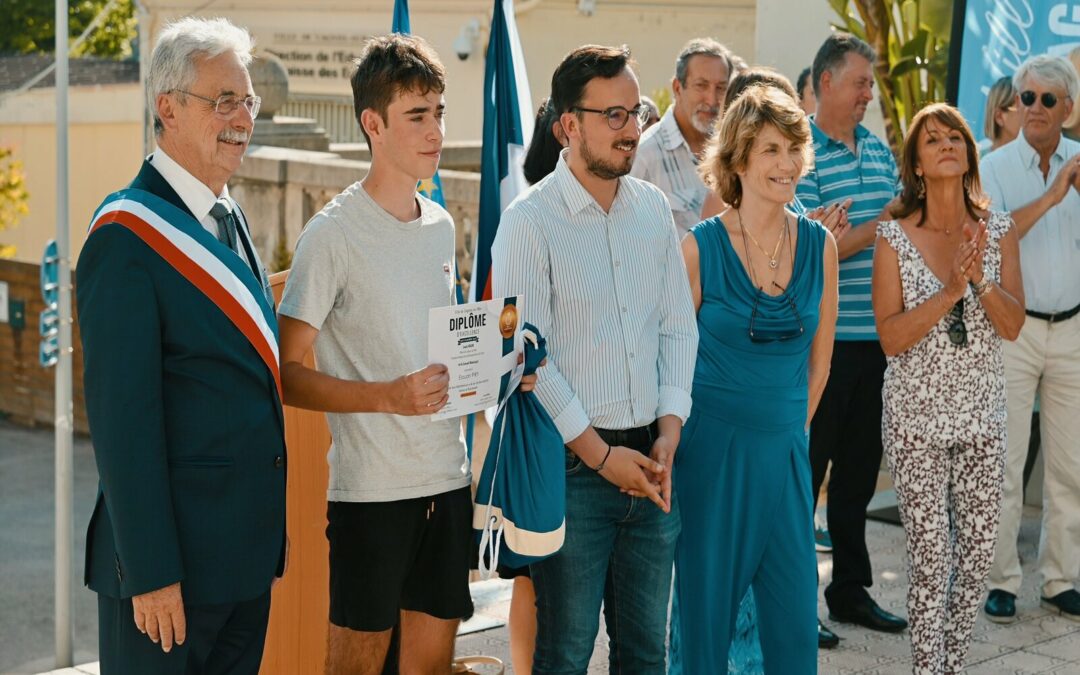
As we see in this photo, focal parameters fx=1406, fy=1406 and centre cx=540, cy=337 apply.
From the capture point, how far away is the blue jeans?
3746 mm

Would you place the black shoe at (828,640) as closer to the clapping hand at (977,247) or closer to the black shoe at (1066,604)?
the black shoe at (1066,604)

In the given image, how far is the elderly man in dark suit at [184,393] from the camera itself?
289 centimetres

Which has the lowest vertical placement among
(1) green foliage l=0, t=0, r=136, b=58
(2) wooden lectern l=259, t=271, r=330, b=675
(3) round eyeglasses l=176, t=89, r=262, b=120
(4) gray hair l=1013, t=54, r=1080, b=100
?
(2) wooden lectern l=259, t=271, r=330, b=675

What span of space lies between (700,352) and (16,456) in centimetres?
1156

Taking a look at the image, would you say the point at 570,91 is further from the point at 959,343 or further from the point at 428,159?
the point at 959,343

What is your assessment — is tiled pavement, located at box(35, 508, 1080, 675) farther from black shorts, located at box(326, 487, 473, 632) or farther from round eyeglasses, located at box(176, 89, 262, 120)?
round eyeglasses, located at box(176, 89, 262, 120)

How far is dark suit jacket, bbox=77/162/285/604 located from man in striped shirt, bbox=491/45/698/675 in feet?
2.88

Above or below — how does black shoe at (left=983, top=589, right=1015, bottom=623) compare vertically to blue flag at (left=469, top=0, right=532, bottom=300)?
below

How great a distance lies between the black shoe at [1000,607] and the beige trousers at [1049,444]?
0.03 meters

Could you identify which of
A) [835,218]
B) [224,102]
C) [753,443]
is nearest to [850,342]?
[835,218]

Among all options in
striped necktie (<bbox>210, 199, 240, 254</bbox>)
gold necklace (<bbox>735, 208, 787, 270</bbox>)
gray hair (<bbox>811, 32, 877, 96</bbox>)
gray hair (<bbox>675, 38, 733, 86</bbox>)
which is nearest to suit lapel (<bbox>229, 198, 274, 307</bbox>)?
striped necktie (<bbox>210, 199, 240, 254</bbox>)

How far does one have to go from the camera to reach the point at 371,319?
11.3 feet

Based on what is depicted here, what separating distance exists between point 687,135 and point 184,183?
9.67ft

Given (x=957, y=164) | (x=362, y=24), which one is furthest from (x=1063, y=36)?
(x=362, y=24)
